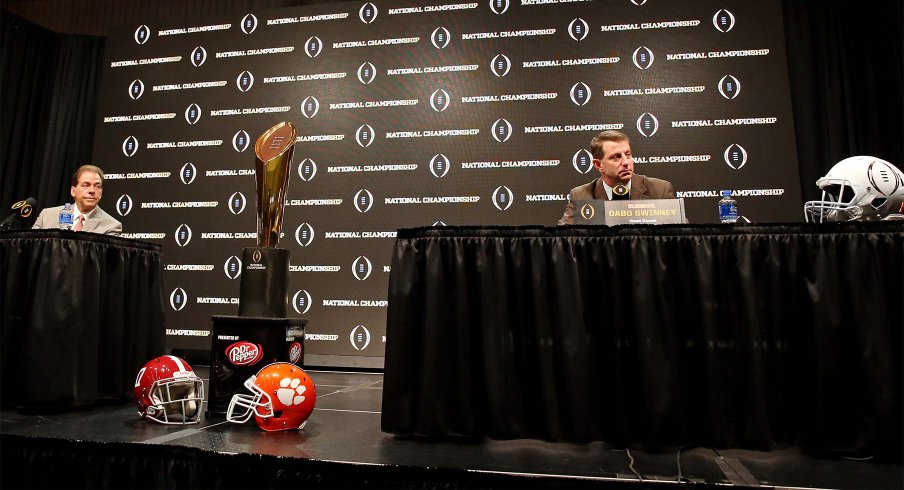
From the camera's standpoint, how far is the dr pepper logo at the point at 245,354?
2.25m

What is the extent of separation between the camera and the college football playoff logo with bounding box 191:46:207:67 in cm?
580

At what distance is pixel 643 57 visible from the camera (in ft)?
16.2

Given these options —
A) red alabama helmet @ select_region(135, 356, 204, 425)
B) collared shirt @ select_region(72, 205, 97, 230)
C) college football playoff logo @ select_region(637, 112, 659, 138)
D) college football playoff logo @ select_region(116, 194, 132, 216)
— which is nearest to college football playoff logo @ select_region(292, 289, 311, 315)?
collared shirt @ select_region(72, 205, 97, 230)

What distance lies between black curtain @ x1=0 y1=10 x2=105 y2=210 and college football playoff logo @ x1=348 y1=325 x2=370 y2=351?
4.14 m

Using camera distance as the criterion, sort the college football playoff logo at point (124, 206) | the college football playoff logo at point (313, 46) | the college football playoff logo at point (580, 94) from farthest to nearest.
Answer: the college football playoff logo at point (124, 206) → the college football playoff logo at point (313, 46) → the college football playoff logo at point (580, 94)

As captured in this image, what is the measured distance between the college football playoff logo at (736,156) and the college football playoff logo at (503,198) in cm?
197

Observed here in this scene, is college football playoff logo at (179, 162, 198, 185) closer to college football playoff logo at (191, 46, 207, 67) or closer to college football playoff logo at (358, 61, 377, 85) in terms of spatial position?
college football playoff logo at (191, 46, 207, 67)

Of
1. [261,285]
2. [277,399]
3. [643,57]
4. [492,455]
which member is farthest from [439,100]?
[492,455]

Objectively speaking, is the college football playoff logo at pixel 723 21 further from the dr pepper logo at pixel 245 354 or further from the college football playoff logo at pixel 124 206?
the college football playoff logo at pixel 124 206

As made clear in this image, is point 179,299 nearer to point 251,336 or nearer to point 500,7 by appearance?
point 251,336

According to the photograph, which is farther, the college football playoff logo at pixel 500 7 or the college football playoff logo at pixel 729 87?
the college football playoff logo at pixel 500 7

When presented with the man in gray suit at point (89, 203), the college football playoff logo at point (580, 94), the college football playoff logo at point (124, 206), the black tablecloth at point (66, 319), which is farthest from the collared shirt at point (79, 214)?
the college football playoff logo at point (580, 94)

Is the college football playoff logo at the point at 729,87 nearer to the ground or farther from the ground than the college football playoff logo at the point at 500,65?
nearer to the ground

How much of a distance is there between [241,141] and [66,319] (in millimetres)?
3504
